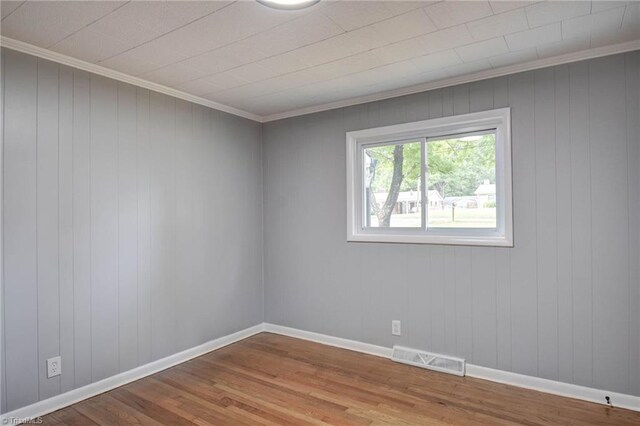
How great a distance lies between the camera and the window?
2.98 metres

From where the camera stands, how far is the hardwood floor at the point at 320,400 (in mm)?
2369

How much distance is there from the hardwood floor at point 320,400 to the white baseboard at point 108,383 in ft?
0.20

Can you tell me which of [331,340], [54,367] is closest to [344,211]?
[331,340]

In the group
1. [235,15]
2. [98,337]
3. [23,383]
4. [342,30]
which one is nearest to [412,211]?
[342,30]

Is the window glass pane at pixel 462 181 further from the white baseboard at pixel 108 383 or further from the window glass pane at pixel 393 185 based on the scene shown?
the white baseboard at pixel 108 383

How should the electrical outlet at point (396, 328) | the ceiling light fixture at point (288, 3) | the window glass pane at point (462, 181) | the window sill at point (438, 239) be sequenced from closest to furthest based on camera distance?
the ceiling light fixture at point (288, 3), the window sill at point (438, 239), the window glass pane at point (462, 181), the electrical outlet at point (396, 328)

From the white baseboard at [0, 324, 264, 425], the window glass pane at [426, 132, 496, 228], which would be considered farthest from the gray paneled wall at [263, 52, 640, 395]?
the white baseboard at [0, 324, 264, 425]

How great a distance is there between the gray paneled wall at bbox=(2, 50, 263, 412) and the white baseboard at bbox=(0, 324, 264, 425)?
2.1 inches

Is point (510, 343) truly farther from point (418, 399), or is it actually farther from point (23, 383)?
point (23, 383)

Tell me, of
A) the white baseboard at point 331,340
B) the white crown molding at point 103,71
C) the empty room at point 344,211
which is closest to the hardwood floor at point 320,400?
the empty room at point 344,211

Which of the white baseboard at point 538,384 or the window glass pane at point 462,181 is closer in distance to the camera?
the white baseboard at point 538,384

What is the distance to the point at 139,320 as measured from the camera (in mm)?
3023

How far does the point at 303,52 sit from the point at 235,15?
60 centimetres

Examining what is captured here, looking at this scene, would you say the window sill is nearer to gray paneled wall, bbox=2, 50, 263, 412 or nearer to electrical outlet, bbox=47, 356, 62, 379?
gray paneled wall, bbox=2, 50, 263, 412
